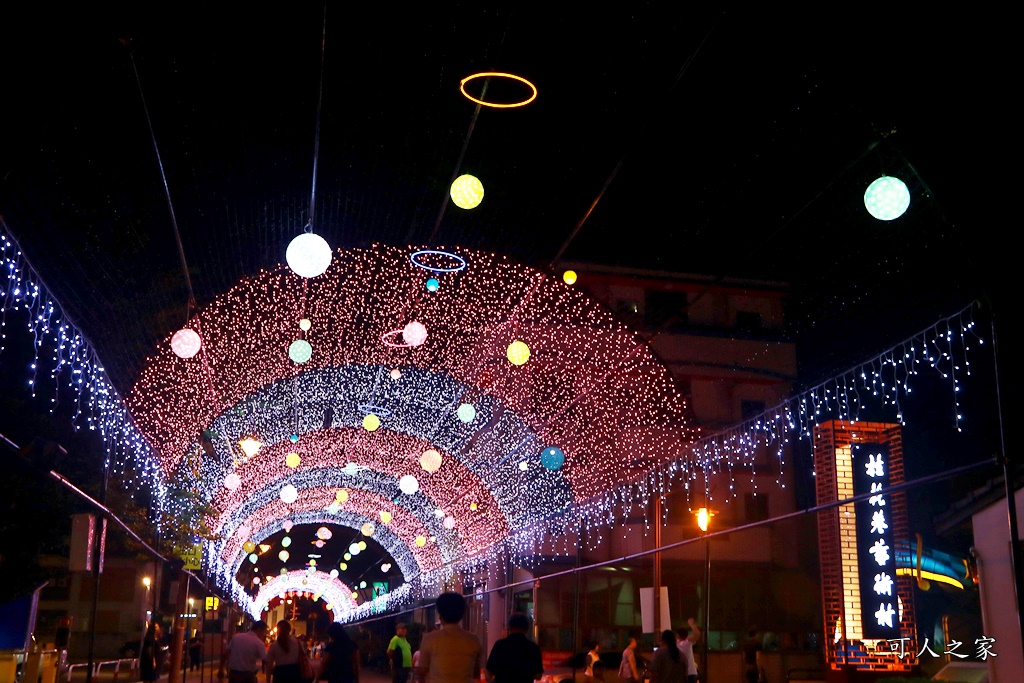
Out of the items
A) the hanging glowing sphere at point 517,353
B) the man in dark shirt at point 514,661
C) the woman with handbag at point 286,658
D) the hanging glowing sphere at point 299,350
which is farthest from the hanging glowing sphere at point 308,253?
the hanging glowing sphere at point 299,350

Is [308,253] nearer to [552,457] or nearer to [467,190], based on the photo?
[467,190]

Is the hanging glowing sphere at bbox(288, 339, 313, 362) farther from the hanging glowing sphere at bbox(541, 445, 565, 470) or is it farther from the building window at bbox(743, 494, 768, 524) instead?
the building window at bbox(743, 494, 768, 524)

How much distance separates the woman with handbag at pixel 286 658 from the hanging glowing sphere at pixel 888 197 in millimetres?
6409

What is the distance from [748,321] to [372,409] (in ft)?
40.2

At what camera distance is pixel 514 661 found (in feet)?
21.7

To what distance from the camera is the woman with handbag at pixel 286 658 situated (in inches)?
383

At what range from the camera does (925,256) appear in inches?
442

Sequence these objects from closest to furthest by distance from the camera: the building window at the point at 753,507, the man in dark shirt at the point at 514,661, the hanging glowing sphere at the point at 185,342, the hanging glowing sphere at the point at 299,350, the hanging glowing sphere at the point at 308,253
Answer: the man in dark shirt at the point at 514,661
the hanging glowing sphere at the point at 308,253
the hanging glowing sphere at the point at 185,342
the hanging glowing sphere at the point at 299,350
the building window at the point at 753,507

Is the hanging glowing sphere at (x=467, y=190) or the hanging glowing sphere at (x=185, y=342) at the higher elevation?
the hanging glowing sphere at (x=467, y=190)

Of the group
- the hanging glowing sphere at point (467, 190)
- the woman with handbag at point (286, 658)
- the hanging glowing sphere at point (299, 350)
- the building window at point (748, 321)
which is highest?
the building window at point (748, 321)

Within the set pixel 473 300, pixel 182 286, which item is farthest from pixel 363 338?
pixel 182 286

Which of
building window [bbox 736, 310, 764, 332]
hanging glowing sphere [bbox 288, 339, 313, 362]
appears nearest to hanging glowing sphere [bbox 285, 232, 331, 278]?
hanging glowing sphere [bbox 288, 339, 313, 362]

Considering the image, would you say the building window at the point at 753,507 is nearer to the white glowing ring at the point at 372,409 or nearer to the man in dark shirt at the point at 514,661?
the white glowing ring at the point at 372,409

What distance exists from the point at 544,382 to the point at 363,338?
4.32 metres
